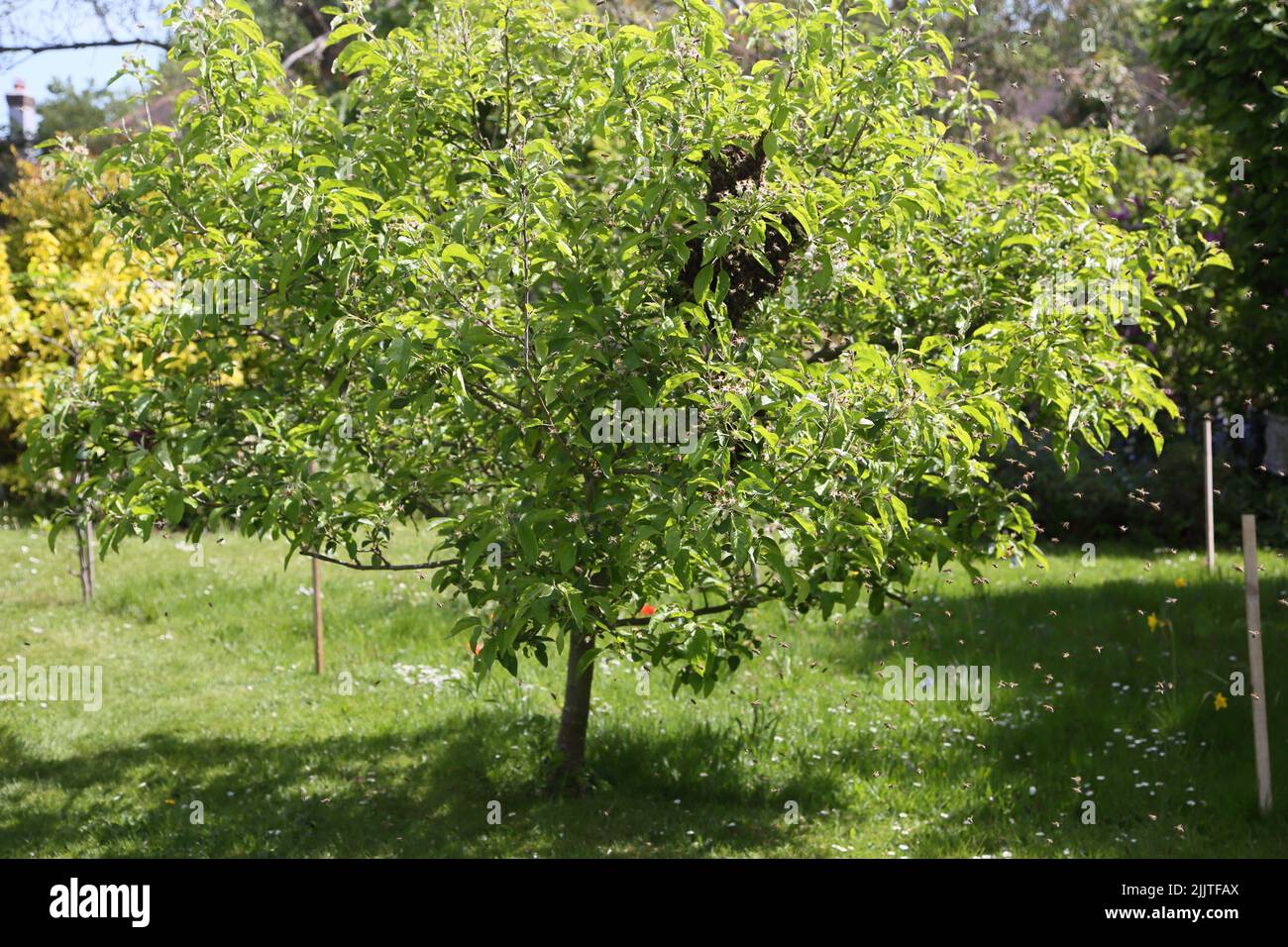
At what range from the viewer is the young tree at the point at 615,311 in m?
4.08

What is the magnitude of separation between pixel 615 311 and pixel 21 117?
95.9ft

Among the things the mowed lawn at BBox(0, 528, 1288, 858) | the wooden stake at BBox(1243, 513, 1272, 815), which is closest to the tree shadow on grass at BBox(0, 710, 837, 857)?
the mowed lawn at BBox(0, 528, 1288, 858)

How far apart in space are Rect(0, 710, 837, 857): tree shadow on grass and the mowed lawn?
0.06ft

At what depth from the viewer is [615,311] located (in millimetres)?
4395

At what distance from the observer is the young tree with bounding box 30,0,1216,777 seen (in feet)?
13.4

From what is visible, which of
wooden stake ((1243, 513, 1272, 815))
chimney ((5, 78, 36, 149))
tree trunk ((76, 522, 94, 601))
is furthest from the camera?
chimney ((5, 78, 36, 149))

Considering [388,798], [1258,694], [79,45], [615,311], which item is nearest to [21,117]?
[79,45]

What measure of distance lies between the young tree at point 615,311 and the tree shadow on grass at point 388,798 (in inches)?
45.0

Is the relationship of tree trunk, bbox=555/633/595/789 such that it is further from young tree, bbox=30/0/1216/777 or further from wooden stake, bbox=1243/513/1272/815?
wooden stake, bbox=1243/513/1272/815

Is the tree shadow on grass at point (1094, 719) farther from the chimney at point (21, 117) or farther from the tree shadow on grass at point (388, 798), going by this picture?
the chimney at point (21, 117)

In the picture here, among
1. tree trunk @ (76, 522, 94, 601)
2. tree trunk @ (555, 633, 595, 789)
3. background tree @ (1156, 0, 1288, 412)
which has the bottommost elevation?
tree trunk @ (555, 633, 595, 789)

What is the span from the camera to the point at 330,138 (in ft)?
17.0

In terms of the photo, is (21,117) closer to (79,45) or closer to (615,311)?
(79,45)
